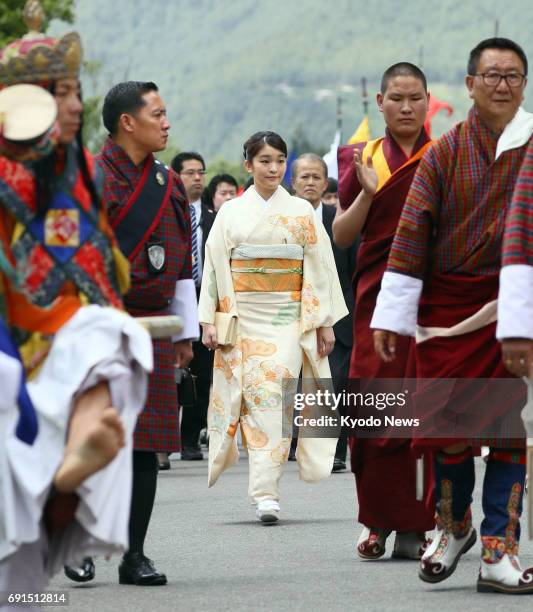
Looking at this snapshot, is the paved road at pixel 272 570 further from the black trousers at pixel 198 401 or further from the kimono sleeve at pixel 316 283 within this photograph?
the black trousers at pixel 198 401

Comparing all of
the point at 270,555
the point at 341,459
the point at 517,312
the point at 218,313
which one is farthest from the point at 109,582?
the point at 341,459

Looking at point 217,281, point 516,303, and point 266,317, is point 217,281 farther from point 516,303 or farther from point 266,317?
point 516,303

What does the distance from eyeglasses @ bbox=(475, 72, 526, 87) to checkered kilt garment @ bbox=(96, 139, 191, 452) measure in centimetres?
147

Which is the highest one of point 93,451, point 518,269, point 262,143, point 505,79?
point 505,79

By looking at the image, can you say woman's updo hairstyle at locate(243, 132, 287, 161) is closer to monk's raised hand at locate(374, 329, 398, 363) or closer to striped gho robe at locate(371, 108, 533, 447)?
striped gho robe at locate(371, 108, 533, 447)

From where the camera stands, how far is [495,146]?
279 inches

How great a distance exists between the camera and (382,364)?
8.27m

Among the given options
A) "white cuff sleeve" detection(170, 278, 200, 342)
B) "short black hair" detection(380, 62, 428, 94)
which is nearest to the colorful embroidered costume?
"white cuff sleeve" detection(170, 278, 200, 342)

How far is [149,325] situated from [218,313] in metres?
4.71

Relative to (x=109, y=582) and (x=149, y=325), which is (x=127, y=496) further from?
(x=109, y=582)

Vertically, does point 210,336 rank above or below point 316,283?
below

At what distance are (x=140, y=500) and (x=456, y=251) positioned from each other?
169 centimetres

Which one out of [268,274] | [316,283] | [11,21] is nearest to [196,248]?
[268,274]

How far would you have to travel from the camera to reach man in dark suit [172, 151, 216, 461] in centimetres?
1377
